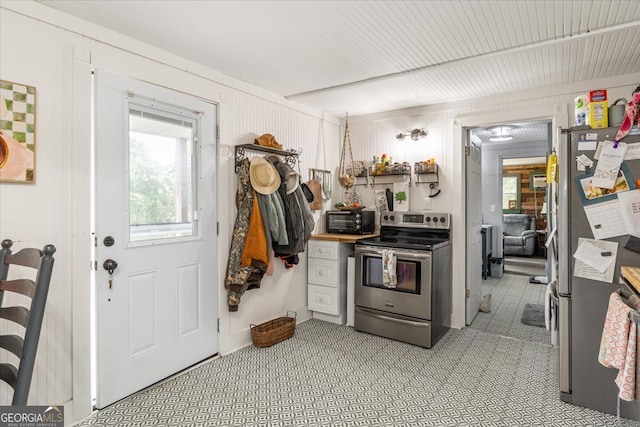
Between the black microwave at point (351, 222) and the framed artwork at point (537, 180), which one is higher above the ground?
the framed artwork at point (537, 180)

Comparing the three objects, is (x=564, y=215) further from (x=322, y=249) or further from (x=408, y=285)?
(x=322, y=249)

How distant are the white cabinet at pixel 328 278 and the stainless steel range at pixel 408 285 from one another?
0.75 feet

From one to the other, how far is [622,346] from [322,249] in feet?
8.44

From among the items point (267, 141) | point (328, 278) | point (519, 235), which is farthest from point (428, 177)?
point (519, 235)

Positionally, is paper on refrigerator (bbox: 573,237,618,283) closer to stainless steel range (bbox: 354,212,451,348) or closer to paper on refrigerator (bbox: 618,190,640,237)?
paper on refrigerator (bbox: 618,190,640,237)

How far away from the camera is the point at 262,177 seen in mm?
2990

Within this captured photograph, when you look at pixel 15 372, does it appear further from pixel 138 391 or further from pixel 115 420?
pixel 138 391

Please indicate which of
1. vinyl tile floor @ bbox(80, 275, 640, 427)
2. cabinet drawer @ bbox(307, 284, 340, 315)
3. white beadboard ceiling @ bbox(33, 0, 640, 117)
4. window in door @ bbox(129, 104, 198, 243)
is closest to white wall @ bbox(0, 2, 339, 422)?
white beadboard ceiling @ bbox(33, 0, 640, 117)

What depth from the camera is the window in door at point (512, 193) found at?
8434 millimetres

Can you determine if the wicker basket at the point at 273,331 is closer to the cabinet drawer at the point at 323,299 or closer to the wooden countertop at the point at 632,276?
the cabinet drawer at the point at 323,299

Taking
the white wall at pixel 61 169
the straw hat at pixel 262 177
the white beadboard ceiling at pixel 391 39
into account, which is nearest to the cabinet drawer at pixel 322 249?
the straw hat at pixel 262 177

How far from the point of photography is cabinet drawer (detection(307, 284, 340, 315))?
3.71 metres

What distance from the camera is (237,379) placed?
257cm

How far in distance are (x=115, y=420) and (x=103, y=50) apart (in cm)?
225
